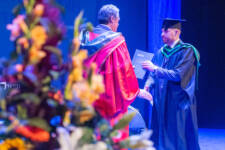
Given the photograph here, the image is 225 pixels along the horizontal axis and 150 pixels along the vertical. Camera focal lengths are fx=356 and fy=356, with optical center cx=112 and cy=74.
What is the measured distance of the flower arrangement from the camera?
0.71m

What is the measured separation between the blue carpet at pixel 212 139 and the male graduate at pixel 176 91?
3.71 ft

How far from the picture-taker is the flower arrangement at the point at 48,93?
0.71 meters

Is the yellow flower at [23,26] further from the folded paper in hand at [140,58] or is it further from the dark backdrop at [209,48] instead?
the dark backdrop at [209,48]

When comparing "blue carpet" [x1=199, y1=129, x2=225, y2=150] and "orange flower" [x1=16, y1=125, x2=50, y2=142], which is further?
"blue carpet" [x1=199, y1=129, x2=225, y2=150]

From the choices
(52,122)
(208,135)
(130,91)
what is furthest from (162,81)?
(52,122)

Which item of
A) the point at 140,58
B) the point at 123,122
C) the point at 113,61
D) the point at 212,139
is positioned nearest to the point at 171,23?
the point at 140,58

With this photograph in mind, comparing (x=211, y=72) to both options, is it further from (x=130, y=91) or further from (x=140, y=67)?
(x=130, y=91)

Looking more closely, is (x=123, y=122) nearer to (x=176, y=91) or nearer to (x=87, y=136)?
(x=87, y=136)

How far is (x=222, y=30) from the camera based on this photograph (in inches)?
225

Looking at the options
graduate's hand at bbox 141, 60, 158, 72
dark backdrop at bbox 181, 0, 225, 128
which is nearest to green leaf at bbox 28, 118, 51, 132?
graduate's hand at bbox 141, 60, 158, 72

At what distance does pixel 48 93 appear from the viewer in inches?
30.4

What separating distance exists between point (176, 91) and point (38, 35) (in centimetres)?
284

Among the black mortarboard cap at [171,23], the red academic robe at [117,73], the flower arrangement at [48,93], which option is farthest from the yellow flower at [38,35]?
the black mortarboard cap at [171,23]

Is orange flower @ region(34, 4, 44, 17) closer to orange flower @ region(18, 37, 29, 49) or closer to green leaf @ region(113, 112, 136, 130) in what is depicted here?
orange flower @ region(18, 37, 29, 49)
